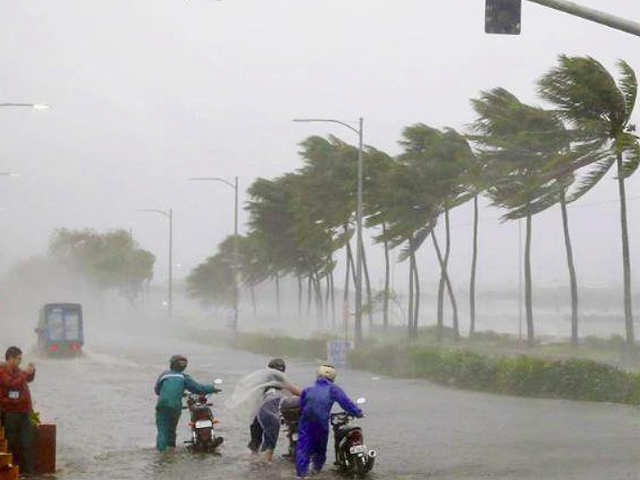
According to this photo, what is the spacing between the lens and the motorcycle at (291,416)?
1620 centimetres

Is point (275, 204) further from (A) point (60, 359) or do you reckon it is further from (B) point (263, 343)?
(A) point (60, 359)

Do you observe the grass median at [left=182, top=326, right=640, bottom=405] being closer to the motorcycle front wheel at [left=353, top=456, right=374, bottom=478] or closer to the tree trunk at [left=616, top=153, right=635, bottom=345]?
the tree trunk at [left=616, top=153, right=635, bottom=345]

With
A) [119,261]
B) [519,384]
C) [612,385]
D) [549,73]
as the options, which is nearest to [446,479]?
[612,385]

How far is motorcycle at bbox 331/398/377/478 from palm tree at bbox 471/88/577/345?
24.9m

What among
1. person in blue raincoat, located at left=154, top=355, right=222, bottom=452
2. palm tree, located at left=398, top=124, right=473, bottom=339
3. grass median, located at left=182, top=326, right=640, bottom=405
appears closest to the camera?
person in blue raincoat, located at left=154, top=355, right=222, bottom=452

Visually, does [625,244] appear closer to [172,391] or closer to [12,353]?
[172,391]

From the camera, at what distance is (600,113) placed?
3578 cm

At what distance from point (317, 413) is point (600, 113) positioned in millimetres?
23475

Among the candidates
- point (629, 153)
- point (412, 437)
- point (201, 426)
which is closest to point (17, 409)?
point (201, 426)

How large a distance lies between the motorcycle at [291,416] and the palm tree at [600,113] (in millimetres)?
20830

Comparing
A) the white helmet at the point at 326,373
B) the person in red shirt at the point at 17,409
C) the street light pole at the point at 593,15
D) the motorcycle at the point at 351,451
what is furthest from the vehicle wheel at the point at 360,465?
the street light pole at the point at 593,15

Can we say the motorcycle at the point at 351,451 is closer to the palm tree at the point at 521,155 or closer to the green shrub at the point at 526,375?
the green shrub at the point at 526,375

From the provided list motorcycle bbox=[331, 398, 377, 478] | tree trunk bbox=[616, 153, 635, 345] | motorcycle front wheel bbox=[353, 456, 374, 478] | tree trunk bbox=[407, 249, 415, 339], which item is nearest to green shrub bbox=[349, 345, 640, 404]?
tree trunk bbox=[616, 153, 635, 345]

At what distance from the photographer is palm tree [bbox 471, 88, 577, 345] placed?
135 feet
